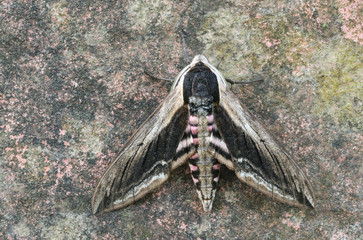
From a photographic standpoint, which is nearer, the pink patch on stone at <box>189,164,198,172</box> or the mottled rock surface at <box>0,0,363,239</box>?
the pink patch on stone at <box>189,164,198,172</box>

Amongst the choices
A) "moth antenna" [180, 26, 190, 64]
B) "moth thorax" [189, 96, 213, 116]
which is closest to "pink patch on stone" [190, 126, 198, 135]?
"moth thorax" [189, 96, 213, 116]

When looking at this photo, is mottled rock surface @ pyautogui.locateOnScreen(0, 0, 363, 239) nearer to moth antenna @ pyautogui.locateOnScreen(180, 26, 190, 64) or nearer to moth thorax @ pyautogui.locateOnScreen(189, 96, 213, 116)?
moth antenna @ pyautogui.locateOnScreen(180, 26, 190, 64)

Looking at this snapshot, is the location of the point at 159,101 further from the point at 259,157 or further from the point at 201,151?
the point at 259,157

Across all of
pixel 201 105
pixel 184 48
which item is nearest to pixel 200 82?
pixel 201 105

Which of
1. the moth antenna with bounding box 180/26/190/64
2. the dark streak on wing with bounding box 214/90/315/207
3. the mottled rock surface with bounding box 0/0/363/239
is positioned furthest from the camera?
the moth antenna with bounding box 180/26/190/64

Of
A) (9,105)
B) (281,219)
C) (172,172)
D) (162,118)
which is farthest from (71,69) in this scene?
(281,219)

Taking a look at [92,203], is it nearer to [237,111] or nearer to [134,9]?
[237,111]

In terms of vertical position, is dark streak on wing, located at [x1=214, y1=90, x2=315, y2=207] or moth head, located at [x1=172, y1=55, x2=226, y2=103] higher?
moth head, located at [x1=172, y1=55, x2=226, y2=103]
